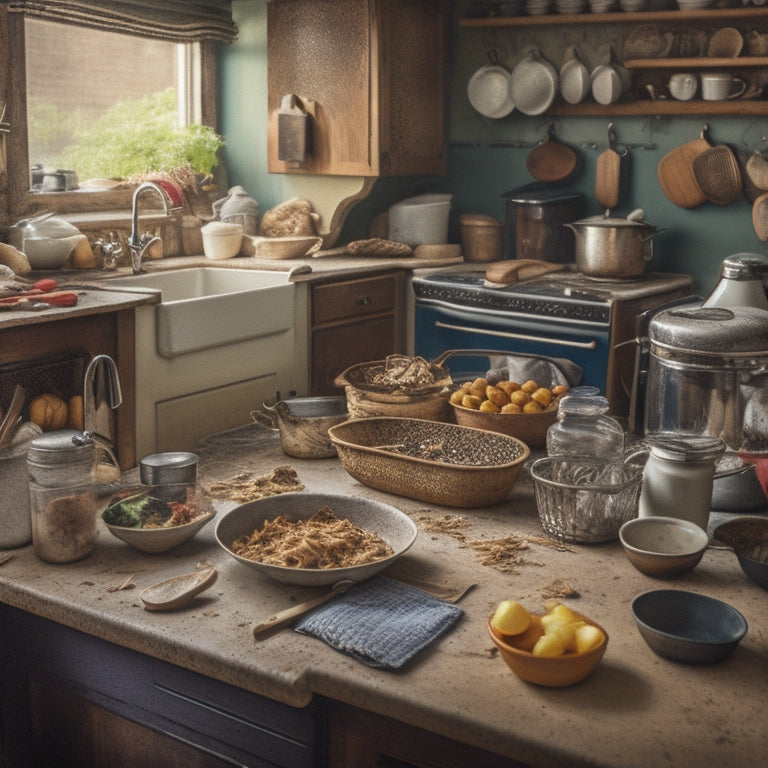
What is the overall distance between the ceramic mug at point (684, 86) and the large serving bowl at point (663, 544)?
10.0 ft

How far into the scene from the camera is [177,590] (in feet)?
5.73

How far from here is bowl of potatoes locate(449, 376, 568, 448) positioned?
98.0 inches

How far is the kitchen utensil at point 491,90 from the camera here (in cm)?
499

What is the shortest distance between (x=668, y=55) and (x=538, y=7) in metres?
0.64

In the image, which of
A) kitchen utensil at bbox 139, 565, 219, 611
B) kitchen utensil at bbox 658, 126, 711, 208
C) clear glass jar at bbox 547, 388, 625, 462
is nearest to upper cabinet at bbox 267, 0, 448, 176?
kitchen utensil at bbox 658, 126, 711, 208

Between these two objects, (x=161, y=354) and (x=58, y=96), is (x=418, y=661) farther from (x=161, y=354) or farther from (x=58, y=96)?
(x=58, y=96)

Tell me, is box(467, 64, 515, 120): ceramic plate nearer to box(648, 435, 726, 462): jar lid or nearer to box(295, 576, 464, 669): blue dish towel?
box(648, 435, 726, 462): jar lid

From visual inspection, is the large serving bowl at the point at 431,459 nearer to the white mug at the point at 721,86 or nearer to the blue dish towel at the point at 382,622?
the blue dish towel at the point at 382,622

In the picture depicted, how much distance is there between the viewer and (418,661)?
5.05 feet

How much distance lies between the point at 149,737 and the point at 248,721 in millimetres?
238

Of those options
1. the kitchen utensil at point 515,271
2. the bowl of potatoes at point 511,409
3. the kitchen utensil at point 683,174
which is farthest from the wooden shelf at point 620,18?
the bowl of potatoes at point 511,409

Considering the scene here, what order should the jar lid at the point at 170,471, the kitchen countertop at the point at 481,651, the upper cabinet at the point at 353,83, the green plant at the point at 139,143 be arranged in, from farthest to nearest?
1. the upper cabinet at the point at 353,83
2. the green plant at the point at 139,143
3. the jar lid at the point at 170,471
4. the kitchen countertop at the point at 481,651

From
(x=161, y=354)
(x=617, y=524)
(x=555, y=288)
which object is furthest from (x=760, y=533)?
(x=555, y=288)

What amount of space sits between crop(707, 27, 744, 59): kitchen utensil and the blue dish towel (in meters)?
3.42
